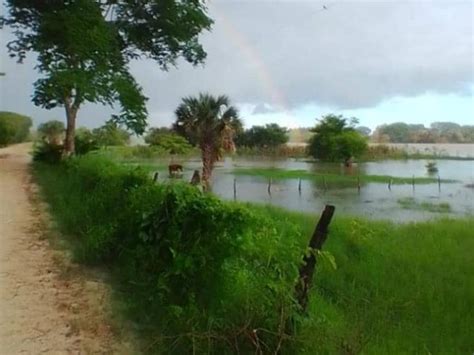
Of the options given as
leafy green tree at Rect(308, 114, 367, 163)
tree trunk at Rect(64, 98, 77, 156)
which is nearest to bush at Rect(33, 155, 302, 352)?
tree trunk at Rect(64, 98, 77, 156)

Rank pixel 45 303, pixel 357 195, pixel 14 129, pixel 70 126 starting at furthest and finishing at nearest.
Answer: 1. pixel 14 129
2. pixel 357 195
3. pixel 70 126
4. pixel 45 303

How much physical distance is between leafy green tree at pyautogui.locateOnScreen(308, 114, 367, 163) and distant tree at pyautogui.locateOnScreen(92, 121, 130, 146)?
824 inches

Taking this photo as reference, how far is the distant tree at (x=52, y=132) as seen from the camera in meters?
16.5

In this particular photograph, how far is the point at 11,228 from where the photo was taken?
576 centimetres

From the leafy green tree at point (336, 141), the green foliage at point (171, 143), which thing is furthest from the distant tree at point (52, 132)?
the leafy green tree at point (336, 141)

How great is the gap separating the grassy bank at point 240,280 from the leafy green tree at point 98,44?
6204 mm

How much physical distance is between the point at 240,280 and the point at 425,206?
45.0 ft

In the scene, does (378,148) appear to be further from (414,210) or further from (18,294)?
(18,294)

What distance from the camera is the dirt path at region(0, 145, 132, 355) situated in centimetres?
282

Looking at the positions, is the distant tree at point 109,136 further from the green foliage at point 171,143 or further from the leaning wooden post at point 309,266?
the leaning wooden post at point 309,266

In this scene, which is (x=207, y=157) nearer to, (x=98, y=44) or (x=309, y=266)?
(x=98, y=44)

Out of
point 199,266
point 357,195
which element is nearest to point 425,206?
point 357,195

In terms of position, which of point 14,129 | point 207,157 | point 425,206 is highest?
point 14,129

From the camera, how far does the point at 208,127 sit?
1792 cm
